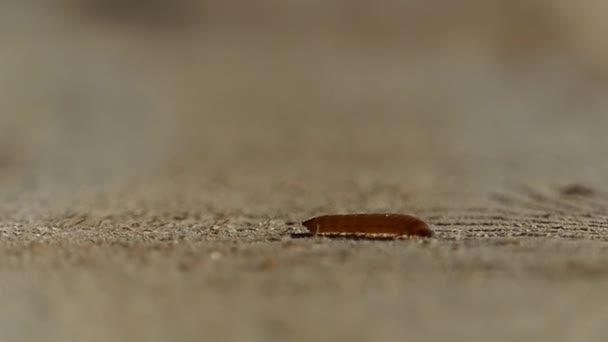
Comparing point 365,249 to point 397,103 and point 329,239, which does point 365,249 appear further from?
point 397,103

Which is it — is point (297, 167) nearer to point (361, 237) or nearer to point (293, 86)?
point (361, 237)

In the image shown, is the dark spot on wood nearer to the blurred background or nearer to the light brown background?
the light brown background

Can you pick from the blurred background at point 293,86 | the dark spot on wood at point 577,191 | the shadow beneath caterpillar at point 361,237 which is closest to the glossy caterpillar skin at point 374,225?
the shadow beneath caterpillar at point 361,237

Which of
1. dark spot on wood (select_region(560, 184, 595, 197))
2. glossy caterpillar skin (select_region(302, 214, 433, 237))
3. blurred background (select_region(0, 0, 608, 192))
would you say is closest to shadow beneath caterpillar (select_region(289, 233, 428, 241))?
glossy caterpillar skin (select_region(302, 214, 433, 237))

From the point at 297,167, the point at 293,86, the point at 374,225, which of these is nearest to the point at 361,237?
the point at 374,225

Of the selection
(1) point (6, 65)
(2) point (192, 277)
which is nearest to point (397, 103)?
(1) point (6, 65)

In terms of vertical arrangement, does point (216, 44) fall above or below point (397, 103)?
above

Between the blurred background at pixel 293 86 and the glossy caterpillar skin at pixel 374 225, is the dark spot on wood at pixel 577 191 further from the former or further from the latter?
the glossy caterpillar skin at pixel 374 225
